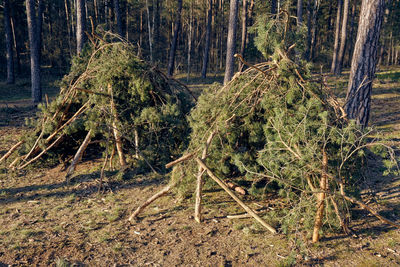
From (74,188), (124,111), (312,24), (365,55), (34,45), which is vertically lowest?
(74,188)

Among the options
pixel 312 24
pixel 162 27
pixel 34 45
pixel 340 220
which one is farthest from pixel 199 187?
pixel 162 27

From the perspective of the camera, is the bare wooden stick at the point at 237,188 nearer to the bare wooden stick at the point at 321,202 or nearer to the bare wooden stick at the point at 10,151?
the bare wooden stick at the point at 321,202

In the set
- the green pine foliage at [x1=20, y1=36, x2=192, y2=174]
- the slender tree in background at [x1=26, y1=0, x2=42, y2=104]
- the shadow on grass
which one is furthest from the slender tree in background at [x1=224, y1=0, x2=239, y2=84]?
the slender tree in background at [x1=26, y1=0, x2=42, y2=104]

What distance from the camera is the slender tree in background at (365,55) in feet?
22.3

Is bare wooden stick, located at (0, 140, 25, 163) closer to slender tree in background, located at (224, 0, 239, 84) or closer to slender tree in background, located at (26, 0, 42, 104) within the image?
slender tree in background, located at (26, 0, 42, 104)

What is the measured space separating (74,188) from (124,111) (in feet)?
5.92

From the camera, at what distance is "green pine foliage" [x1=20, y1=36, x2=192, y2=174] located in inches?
242

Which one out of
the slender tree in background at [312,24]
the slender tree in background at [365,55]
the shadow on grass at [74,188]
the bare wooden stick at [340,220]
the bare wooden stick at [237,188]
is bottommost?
the shadow on grass at [74,188]

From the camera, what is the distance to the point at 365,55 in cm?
696

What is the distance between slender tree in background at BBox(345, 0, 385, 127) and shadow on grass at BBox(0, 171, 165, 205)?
480 centimetres

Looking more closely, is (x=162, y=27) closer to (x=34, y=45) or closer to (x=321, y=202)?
(x=34, y=45)

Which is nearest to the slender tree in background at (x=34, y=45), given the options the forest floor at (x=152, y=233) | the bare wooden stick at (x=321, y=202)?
the forest floor at (x=152, y=233)

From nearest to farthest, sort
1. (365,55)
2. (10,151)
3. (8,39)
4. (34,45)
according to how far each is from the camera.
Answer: (10,151), (365,55), (34,45), (8,39)

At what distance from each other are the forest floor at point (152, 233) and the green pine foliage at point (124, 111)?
0.81 metres
